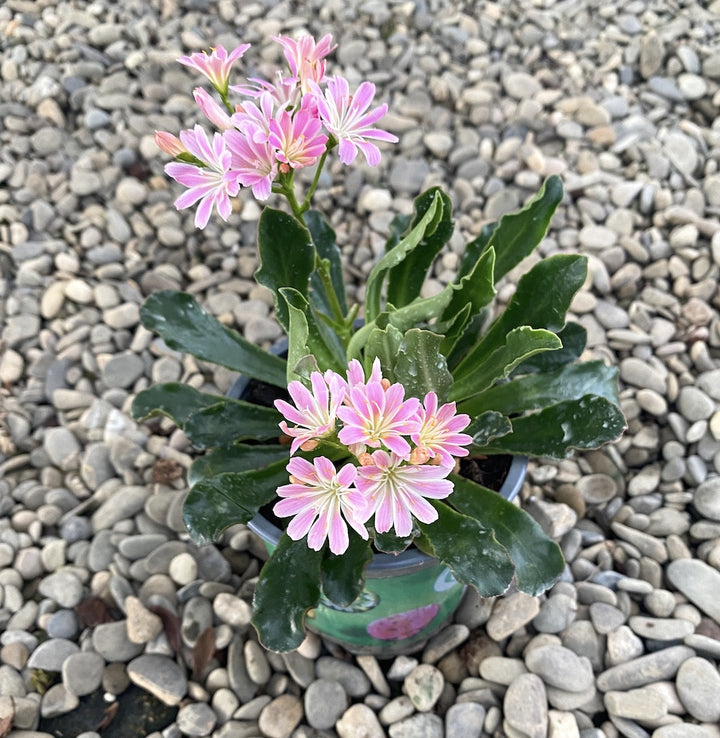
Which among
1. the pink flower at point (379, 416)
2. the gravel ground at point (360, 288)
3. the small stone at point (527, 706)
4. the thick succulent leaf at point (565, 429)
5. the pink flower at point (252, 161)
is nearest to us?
the pink flower at point (379, 416)

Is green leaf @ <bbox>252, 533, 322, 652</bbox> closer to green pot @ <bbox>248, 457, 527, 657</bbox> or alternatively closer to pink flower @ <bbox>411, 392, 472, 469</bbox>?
green pot @ <bbox>248, 457, 527, 657</bbox>

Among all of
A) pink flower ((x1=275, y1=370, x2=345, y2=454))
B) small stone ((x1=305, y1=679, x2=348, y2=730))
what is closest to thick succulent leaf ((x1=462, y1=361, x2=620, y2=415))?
pink flower ((x1=275, y1=370, x2=345, y2=454))

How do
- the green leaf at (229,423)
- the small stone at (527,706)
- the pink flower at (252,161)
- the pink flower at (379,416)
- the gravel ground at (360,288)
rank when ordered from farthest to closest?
the gravel ground at (360,288) → the small stone at (527,706) → the green leaf at (229,423) → the pink flower at (252,161) → the pink flower at (379,416)

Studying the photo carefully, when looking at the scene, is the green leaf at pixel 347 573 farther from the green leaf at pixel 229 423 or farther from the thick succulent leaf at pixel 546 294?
the thick succulent leaf at pixel 546 294

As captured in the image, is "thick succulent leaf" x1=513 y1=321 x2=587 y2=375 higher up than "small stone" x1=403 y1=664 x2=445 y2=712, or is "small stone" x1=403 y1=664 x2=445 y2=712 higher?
"thick succulent leaf" x1=513 y1=321 x2=587 y2=375

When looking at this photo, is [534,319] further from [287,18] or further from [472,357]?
[287,18]

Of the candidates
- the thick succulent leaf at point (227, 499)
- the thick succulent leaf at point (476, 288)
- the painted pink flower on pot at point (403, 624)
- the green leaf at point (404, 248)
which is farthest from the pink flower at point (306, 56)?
the painted pink flower on pot at point (403, 624)

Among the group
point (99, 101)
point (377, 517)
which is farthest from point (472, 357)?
point (99, 101)

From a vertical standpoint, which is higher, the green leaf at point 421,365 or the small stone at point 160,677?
the green leaf at point 421,365
